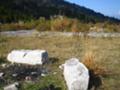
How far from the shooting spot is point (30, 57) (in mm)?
14461

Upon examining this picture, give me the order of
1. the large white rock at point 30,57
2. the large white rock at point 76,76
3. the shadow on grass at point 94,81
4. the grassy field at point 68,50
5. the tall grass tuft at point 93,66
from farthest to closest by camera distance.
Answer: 1. the large white rock at point 30,57
2. the tall grass tuft at point 93,66
3. the grassy field at point 68,50
4. the shadow on grass at point 94,81
5. the large white rock at point 76,76

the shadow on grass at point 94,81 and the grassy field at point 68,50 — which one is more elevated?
the shadow on grass at point 94,81

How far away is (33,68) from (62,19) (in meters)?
10.6

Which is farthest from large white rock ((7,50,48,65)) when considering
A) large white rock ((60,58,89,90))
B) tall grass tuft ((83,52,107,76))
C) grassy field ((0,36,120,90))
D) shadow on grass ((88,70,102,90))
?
shadow on grass ((88,70,102,90))

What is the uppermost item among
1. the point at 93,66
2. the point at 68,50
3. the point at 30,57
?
the point at 93,66

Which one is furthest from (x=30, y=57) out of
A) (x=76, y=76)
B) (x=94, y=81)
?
(x=76, y=76)

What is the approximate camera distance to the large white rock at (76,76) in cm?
1132

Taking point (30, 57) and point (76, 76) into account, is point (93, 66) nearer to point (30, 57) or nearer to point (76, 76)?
point (76, 76)

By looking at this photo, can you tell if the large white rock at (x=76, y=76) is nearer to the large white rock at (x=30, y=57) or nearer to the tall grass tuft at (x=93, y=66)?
the tall grass tuft at (x=93, y=66)

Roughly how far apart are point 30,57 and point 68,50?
253cm

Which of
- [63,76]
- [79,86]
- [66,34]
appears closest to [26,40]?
[66,34]

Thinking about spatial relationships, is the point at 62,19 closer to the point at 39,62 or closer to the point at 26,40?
the point at 26,40

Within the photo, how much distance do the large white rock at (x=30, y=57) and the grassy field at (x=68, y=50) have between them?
320mm

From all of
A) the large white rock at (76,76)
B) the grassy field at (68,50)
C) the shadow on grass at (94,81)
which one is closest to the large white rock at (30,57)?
the grassy field at (68,50)
